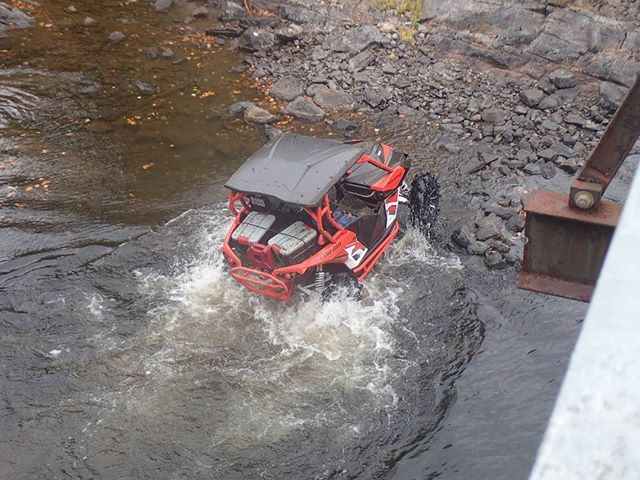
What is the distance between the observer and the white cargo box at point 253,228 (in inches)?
272

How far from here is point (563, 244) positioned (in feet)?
12.4

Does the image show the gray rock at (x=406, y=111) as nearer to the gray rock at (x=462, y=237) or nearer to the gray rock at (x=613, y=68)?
the gray rock at (x=613, y=68)

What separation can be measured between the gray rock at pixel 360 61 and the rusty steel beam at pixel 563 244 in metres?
8.80

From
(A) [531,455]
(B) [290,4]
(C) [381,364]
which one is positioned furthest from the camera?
(B) [290,4]

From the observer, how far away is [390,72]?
11.9 m

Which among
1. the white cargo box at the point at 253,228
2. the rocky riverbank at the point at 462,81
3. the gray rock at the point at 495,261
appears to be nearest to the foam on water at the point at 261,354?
the gray rock at the point at 495,261

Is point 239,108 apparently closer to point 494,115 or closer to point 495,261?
point 494,115

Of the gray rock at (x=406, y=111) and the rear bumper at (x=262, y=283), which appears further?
the gray rock at (x=406, y=111)

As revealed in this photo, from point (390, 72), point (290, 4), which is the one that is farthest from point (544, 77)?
point (290, 4)

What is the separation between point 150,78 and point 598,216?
10643 mm

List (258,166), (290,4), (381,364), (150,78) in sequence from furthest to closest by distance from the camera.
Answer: (290,4)
(150,78)
(258,166)
(381,364)

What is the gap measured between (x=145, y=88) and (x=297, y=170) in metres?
6.35

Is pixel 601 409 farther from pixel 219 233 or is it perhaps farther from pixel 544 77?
pixel 544 77

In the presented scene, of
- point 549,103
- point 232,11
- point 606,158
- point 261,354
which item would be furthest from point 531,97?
point 606,158
